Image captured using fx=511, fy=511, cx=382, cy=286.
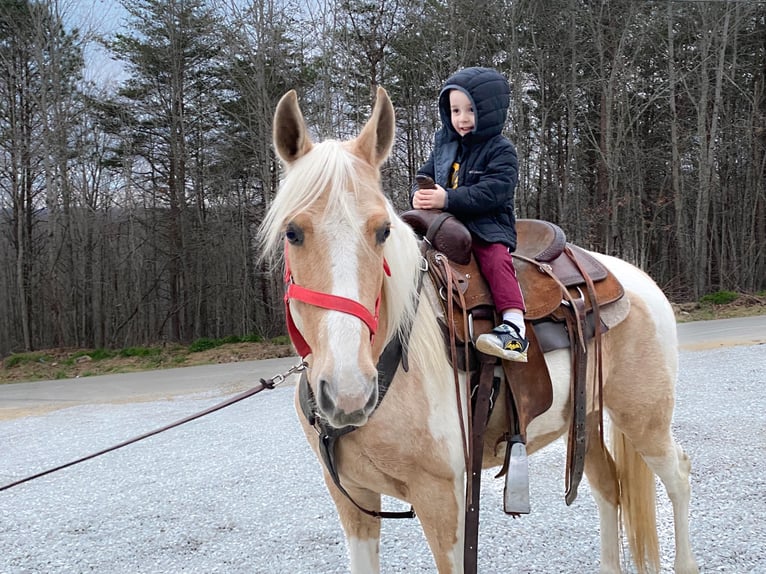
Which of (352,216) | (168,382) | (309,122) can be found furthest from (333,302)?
(309,122)

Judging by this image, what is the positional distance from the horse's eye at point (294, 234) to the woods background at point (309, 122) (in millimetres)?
10018

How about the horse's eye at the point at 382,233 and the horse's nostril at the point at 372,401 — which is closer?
the horse's nostril at the point at 372,401

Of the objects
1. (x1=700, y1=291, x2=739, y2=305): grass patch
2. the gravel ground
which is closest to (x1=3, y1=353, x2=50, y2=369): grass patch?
the gravel ground

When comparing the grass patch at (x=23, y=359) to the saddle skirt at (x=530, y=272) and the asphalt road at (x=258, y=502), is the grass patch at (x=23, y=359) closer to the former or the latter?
the asphalt road at (x=258, y=502)

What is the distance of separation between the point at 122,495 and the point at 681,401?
19.7 ft

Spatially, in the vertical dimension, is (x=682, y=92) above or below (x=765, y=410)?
above

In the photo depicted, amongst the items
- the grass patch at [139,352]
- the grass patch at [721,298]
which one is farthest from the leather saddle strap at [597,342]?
the grass patch at [721,298]

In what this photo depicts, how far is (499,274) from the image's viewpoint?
Answer: 196 centimetres

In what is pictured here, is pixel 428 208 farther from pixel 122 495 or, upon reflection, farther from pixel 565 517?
pixel 122 495

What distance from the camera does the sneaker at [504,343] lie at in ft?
5.91

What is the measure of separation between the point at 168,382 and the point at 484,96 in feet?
27.1

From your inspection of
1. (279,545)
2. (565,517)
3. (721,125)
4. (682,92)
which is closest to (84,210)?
(279,545)

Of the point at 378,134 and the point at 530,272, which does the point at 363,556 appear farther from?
the point at 378,134

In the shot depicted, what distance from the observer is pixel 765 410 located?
5.53 metres
